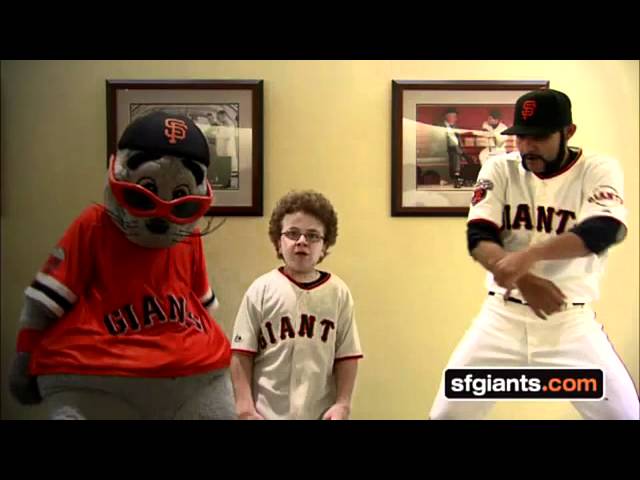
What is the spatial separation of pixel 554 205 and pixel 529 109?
0.25m

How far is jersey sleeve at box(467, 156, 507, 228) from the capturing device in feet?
5.58

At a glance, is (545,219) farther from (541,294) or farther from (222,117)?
(222,117)

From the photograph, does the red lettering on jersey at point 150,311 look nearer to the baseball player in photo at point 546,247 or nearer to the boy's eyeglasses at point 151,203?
the boy's eyeglasses at point 151,203

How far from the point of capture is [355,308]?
68.2 inches

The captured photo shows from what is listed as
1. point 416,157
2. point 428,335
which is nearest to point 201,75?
point 416,157

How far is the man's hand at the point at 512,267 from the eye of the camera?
1669 millimetres

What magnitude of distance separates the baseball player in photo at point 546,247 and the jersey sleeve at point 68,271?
0.94 metres

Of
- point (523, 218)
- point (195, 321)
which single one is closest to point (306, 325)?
point (195, 321)

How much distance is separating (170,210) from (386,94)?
2.04 ft

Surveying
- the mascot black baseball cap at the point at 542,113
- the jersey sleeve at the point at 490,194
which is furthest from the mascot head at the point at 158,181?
the mascot black baseball cap at the point at 542,113

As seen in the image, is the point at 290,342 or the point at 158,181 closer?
the point at 158,181

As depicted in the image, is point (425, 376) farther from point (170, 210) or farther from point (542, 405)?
point (170, 210)

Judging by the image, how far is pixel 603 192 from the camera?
168 centimetres
